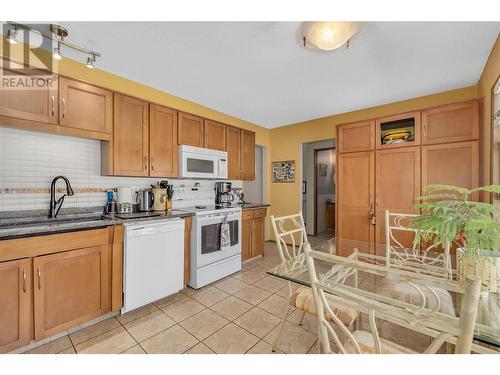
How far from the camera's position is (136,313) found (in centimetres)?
199

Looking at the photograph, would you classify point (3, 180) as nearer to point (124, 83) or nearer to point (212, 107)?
point (124, 83)

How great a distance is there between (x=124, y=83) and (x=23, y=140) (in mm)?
1092

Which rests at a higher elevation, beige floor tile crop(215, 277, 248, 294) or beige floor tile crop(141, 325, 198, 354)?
beige floor tile crop(141, 325, 198, 354)

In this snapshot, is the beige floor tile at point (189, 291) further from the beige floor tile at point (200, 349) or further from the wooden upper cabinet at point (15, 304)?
the wooden upper cabinet at point (15, 304)

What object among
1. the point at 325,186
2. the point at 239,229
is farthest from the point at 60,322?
the point at 325,186

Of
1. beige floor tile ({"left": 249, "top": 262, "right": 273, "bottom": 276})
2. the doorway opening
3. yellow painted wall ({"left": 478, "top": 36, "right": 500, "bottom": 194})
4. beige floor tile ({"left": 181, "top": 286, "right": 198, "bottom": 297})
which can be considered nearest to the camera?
yellow painted wall ({"left": 478, "top": 36, "right": 500, "bottom": 194})

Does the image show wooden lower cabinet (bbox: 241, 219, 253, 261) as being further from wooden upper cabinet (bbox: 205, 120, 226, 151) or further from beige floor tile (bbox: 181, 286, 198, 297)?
wooden upper cabinet (bbox: 205, 120, 226, 151)

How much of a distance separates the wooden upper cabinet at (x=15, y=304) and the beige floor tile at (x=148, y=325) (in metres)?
0.65

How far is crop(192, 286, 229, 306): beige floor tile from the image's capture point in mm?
2209

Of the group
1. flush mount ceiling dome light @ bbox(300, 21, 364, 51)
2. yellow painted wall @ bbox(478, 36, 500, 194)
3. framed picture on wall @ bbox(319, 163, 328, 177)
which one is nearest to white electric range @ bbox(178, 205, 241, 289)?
flush mount ceiling dome light @ bbox(300, 21, 364, 51)

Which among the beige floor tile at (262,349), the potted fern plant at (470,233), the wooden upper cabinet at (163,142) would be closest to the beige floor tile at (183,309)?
the beige floor tile at (262,349)

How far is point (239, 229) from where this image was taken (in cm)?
299

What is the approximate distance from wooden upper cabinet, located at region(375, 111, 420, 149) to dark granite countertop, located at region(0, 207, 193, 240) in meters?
2.69
